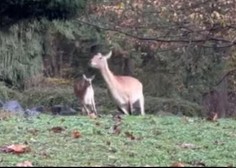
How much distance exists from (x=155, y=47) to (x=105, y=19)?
1665mm

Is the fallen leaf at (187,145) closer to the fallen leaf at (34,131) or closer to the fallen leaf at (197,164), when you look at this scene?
the fallen leaf at (197,164)

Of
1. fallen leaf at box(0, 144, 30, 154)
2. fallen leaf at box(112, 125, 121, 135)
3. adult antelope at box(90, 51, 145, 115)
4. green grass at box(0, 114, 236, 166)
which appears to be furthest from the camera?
adult antelope at box(90, 51, 145, 115)

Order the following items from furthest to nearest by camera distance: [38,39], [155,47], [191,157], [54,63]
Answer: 1. [54,63]
2. [38,39]
3. [155,47]
4. [191,157]

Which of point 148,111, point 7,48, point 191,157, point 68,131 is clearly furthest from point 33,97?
point 191,157

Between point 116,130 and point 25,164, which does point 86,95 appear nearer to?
point 116,130

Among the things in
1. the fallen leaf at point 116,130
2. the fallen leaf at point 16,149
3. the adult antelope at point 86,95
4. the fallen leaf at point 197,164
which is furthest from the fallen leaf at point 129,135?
the adult antelope at point 86,95

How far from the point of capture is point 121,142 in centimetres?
884

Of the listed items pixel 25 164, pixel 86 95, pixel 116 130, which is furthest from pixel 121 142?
pixel 86 95

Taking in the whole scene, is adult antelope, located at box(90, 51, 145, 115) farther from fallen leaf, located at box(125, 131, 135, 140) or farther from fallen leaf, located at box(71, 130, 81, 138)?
fallen leaf, located at box(71, 130, 81, 138)

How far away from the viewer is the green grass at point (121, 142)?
7.50 m

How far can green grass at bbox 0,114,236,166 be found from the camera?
7496 mm

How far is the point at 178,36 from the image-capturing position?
18188 mm

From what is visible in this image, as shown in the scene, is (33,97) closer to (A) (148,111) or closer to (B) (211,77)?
(A) (148,111)

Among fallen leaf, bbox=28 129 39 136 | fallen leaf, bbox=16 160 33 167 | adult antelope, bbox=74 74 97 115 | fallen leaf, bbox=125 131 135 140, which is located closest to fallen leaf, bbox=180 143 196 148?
fallen leaf, bbox=125 131 135 140
